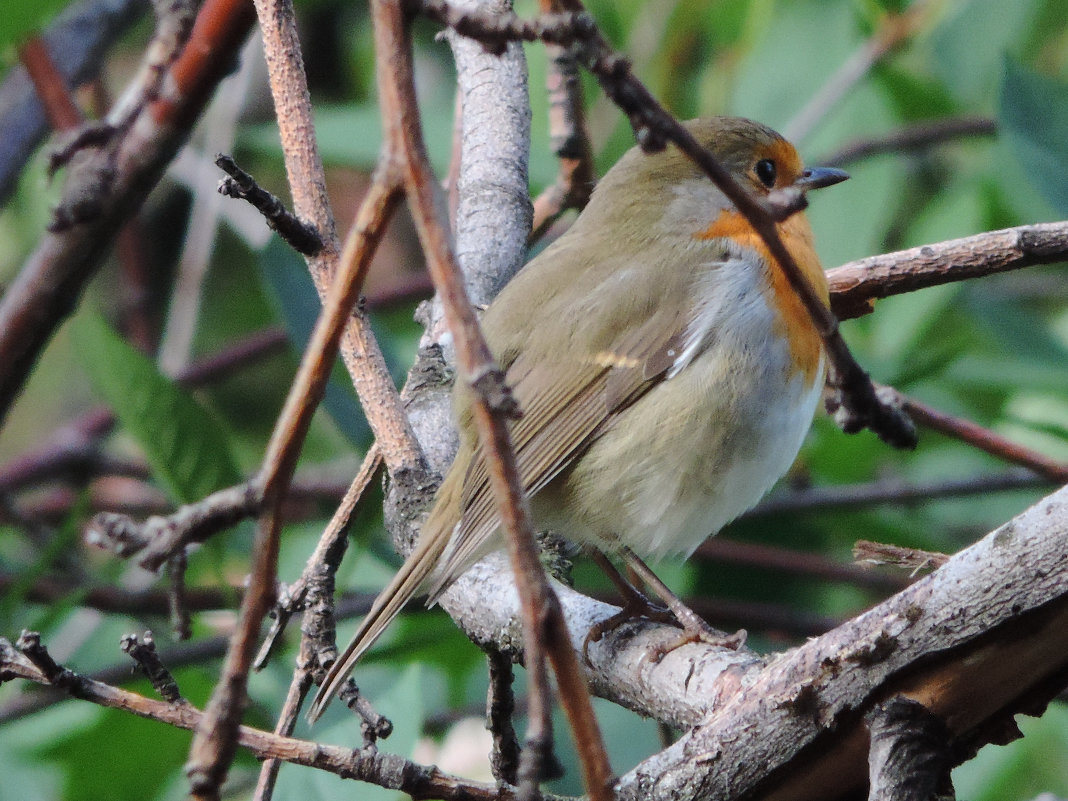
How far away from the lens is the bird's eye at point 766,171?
304 cm

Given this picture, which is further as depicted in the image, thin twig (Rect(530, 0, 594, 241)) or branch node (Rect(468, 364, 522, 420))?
thin twig (Rect(530, 0, 594, 241))

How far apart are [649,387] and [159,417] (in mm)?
1080

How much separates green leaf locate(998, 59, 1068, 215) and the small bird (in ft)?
2.87

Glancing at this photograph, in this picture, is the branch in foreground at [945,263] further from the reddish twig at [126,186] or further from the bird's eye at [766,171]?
the reddish twig at [126,186]

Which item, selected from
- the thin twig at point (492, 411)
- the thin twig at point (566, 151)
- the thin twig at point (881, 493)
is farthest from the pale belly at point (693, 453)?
the thin twig at point (492, 411)

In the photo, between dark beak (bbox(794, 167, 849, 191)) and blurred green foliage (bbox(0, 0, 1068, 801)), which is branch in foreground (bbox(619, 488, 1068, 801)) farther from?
dark beak (bbox(794, 167, 849, 191))

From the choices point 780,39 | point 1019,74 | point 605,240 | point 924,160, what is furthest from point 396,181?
point 924,160

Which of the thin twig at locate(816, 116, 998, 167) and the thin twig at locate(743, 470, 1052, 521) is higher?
the thin twig at locate(816, 116, 998, 167)

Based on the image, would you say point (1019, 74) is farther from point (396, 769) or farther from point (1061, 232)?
point (396, 769)

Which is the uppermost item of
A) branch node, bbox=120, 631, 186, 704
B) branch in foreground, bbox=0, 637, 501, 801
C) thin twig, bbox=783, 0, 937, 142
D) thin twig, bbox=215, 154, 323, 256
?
thin twig, bbox=783, 0, 937, 142

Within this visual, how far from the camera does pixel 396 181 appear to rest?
948mm

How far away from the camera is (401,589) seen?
2.27 meters

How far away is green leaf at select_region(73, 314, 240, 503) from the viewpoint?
270 cm

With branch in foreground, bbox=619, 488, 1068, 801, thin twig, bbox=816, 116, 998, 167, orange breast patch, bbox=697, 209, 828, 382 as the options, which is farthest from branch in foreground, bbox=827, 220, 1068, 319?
thin twig, bbox=816, 116, 998, 167
